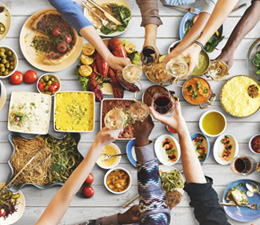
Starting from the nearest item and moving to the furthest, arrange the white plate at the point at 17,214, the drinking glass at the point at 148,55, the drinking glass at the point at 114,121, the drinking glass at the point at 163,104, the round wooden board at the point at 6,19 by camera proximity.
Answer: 1. the drinking glass at the point at 114,121
2. the drinking glass at the point at 163,104
3. the drinking glass at the point at 148,55
4. the white plate at the point at 17,214
5. the round wooden board at the point at 6,19

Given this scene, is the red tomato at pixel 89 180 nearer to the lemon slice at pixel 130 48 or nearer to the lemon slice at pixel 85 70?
the lemon slice at pixel 85 70

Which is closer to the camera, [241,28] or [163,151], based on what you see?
[241,28]

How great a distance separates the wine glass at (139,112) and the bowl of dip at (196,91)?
53 centimetres

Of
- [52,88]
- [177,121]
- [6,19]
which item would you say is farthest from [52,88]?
[177,121]

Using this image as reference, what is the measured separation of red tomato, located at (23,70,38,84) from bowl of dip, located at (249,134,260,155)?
6.87 feet

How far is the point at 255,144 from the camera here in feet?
8.35

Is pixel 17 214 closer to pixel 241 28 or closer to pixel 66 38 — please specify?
pixel 66 38

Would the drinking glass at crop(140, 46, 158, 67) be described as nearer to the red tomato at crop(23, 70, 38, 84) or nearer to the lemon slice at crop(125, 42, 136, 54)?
the lemon slice at crop(125, 42, 136, 54)

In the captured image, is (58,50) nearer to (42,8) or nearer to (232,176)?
(42,8)

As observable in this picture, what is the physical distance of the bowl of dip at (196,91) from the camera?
8.09 ft

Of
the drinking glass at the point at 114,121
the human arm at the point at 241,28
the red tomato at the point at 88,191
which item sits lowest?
the red tomato at the point at 88,191

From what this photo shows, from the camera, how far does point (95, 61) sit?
8.21 ft

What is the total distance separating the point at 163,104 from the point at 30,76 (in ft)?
4.13

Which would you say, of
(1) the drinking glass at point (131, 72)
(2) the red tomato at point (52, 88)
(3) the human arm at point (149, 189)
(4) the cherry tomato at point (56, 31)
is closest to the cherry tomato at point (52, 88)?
(2) the red tomato at point (52, 88)
